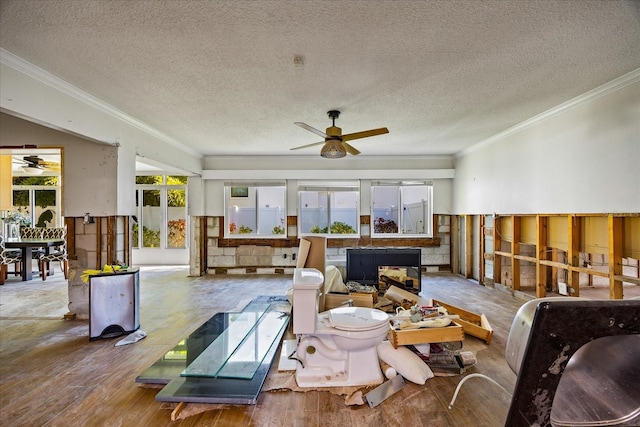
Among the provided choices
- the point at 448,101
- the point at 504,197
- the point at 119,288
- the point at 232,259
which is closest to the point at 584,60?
the point at 448,101

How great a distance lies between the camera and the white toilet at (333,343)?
2455 millimetres

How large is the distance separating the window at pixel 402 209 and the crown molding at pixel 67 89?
4746 mm

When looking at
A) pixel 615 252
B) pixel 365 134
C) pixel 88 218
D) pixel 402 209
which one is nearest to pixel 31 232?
pixel 88 218

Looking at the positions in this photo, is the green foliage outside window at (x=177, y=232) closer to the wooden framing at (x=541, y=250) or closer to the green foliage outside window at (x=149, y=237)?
the green foliage outside window at (x=149, y=237)

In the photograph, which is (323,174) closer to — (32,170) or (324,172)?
(324,172)

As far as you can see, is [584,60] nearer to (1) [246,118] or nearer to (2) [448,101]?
(2) [448,101]

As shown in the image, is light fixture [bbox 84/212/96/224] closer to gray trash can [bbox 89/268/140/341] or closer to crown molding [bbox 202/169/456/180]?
gray trash can [bbox 89/268/140/341]

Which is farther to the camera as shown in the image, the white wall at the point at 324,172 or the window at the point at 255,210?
the window at the point at 255,210

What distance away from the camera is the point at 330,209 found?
7383 mm

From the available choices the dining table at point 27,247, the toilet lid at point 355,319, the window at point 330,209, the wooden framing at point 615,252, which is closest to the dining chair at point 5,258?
the dining table at point 27,247

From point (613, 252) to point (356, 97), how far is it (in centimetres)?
330

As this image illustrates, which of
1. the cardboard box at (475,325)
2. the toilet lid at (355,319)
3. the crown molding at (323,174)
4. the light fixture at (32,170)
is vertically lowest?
the cardboard box at (475,325)

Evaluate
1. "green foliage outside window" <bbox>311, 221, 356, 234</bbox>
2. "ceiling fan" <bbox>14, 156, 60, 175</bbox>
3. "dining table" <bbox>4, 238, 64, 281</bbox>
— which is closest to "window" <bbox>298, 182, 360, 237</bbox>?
"green foliage outside window" <bbox>311, 221, 356, 234</bbox>

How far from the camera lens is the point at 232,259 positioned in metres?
7.17
